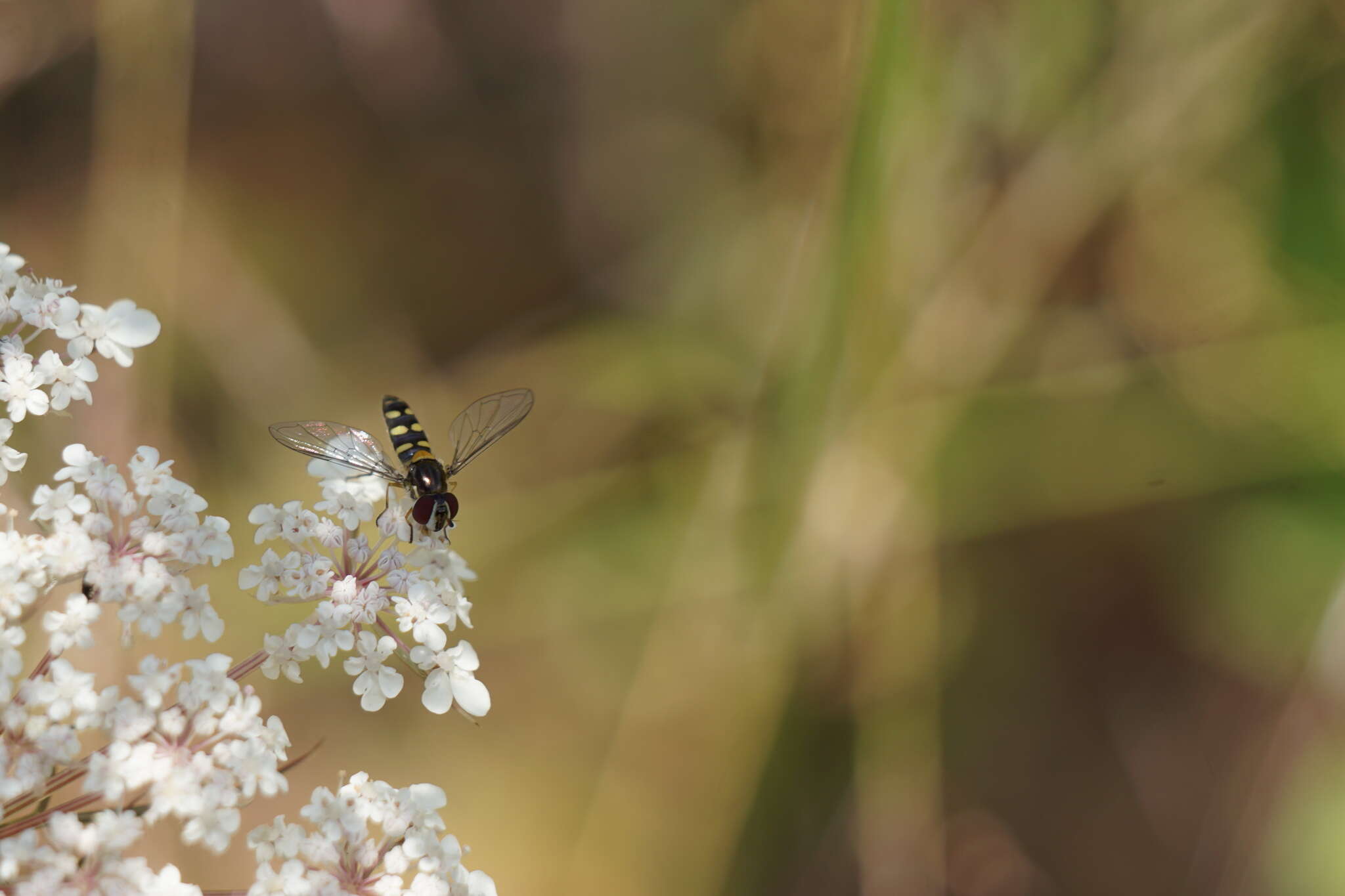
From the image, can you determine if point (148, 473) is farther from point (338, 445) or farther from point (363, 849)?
point (363, 849)

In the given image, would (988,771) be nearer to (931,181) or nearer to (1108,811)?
(1108,811)

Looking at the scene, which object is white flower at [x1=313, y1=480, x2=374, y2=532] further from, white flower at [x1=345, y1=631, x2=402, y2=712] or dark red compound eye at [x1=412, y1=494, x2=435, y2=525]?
white flower at [x1=345, y1=631, x2=402, y2=712]

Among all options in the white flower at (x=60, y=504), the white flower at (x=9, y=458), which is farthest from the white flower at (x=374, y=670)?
the white flower at (x=9, y=458)

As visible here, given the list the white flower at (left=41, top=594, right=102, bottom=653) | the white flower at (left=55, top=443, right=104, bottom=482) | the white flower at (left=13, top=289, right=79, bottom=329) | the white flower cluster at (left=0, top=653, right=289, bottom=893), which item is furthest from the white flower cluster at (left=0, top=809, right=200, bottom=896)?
the white flower at (left=13, top=289, right=79, bottom=329)

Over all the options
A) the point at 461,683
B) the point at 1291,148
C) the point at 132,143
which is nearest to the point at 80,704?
the point at 461,683

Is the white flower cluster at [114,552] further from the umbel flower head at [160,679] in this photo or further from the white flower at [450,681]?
the white flower at [450,681]

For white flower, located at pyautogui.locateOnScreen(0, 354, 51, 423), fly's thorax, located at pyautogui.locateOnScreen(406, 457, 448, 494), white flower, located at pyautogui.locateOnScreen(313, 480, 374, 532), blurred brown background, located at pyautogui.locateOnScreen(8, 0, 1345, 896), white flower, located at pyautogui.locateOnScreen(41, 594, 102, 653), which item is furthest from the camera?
blurred brown background, located at pyautogui.locateOnScreen(8, 0, 1345, 896)
